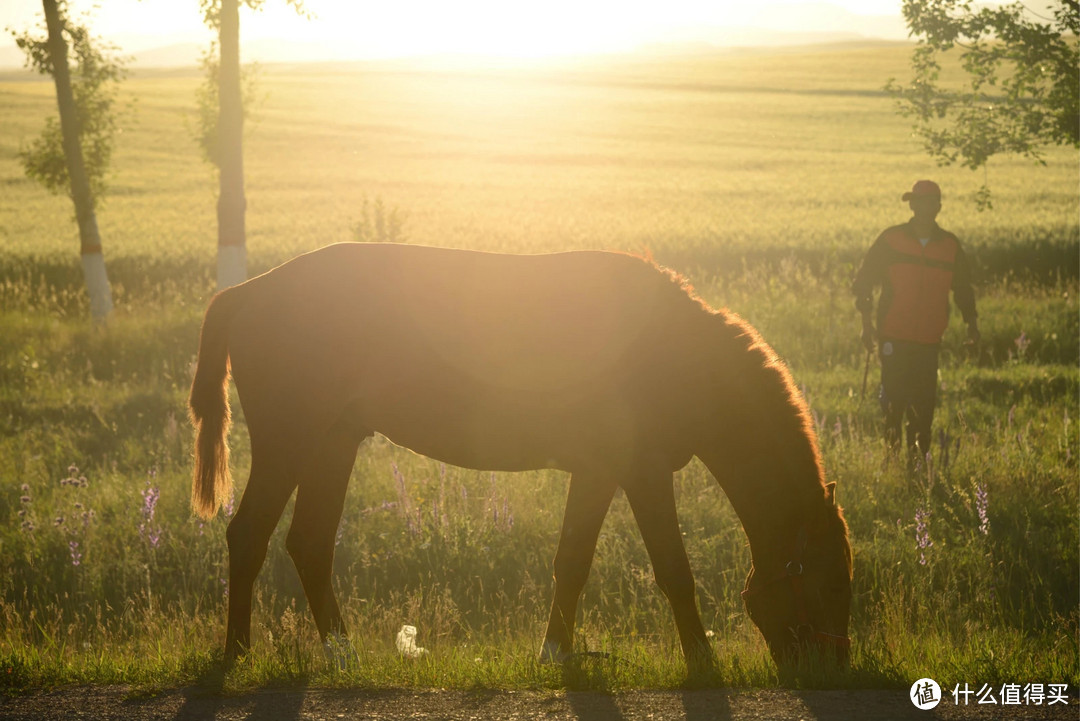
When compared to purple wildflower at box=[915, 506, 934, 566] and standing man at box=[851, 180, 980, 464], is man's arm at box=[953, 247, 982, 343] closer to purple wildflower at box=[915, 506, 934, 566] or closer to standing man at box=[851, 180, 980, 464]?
standing man at box=[851, 180, 980, 464]

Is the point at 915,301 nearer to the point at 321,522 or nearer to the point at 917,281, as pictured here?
the point at 917,281

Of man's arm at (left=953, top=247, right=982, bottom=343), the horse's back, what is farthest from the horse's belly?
man's arm at (left=953, top=247, right=982, bottom=343)

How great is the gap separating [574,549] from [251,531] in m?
1.56

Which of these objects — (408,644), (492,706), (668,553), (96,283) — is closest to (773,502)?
(668,553)

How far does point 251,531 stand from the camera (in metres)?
4.62

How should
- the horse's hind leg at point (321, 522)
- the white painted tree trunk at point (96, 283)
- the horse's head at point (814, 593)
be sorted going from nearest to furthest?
the horse's head at point (814, 593), the horse's hind leg at point (321, 522), the white painted tree trunk at point (96, 283)

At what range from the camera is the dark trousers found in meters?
7.54

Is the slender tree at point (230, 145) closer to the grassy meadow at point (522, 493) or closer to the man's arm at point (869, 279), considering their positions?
the grassy meadow at point (522, 493)

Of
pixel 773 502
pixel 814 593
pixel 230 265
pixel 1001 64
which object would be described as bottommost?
pixel 814 593

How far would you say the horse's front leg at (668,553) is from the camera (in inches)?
168

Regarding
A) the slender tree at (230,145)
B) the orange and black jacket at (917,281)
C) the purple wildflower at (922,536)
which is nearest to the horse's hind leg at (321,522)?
the purple wildflower at (922,536)

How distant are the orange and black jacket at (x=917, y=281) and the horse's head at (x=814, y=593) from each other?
3.89 metres

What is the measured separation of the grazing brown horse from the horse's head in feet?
0.27

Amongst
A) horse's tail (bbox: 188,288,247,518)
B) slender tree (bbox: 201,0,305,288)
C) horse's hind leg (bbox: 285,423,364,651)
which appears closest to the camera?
horse's hind leg (bbox: 285,423,364,651)
